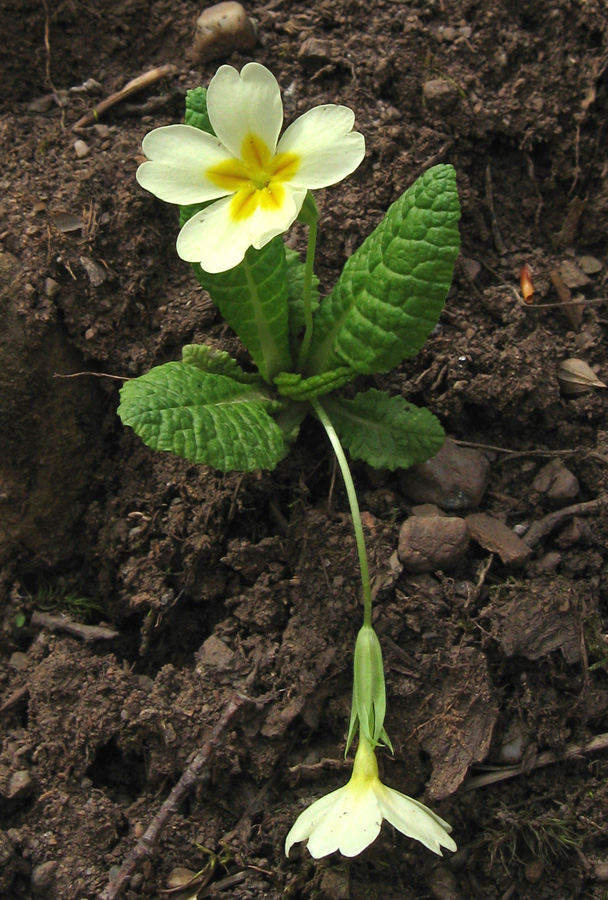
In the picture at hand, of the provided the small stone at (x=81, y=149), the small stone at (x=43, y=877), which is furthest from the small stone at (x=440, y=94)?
the small stone at (x=43, y=877)

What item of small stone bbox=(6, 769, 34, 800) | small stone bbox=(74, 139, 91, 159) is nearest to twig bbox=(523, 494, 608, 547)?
small stone bbox=(6, 769, 34, 800)

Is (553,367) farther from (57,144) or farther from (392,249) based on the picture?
(57,144)

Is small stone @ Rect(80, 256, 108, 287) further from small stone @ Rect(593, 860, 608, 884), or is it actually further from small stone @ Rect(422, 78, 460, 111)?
small stone @ Rect(593, 860, 608, 884)

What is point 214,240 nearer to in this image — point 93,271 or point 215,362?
point 215,362

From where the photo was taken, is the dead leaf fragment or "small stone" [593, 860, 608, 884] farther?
the dead leaf fragment

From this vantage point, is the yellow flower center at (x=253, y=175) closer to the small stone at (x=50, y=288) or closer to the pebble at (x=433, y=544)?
the small stone at (x=50, y=288)

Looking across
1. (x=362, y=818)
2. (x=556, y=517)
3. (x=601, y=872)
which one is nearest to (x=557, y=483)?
(x=556, y=517)
